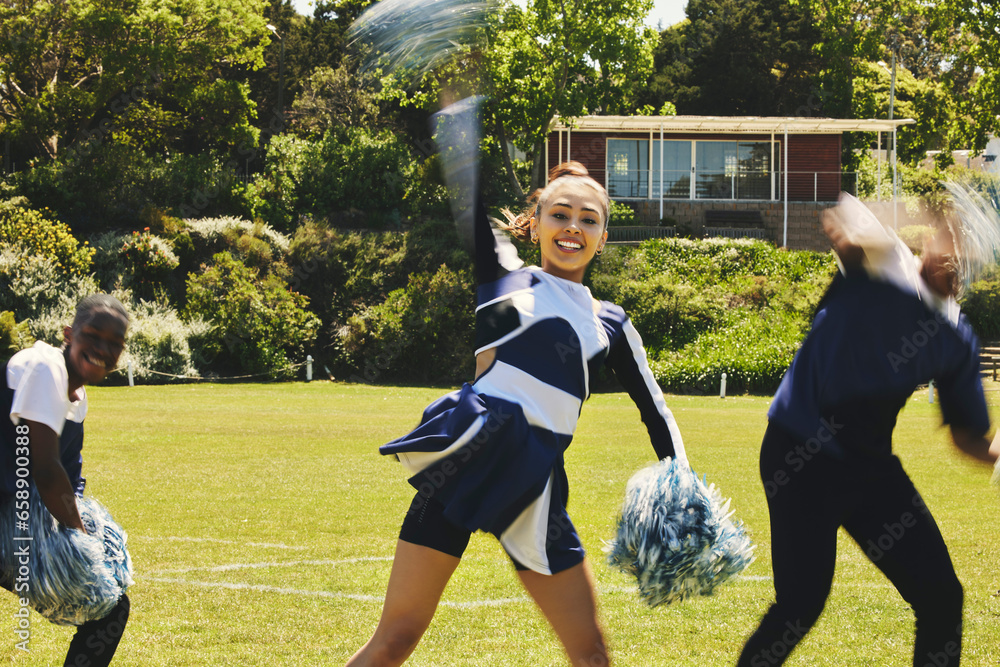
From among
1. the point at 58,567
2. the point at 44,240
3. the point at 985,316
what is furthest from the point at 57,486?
the point at 985,316

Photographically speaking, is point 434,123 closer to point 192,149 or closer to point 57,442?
point 57,442

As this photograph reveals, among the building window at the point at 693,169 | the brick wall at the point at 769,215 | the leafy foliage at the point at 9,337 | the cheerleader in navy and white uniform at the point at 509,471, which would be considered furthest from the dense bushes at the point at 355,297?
the cheerleader in navy and white uniform at the point at 509,471

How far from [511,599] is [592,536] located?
83.2 inches

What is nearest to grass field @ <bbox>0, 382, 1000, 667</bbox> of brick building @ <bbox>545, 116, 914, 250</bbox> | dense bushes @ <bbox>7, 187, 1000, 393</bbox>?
dense bushes @ <bbox>7, 187, 1000, 393</bbox>

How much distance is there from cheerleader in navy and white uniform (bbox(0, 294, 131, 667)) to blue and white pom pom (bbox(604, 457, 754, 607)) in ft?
6.92

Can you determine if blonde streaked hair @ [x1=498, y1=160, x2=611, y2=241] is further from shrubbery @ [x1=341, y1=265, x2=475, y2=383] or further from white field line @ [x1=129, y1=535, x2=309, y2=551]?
shrubbery @ [x1=341, y1=265, x2=475, y2=383]

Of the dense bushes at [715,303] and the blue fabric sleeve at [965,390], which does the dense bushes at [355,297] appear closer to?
the dense bushes at [715,303]

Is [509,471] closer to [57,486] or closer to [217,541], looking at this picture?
[57,486]

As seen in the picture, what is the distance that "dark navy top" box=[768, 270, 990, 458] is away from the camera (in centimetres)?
354

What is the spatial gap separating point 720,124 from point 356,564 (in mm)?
34708

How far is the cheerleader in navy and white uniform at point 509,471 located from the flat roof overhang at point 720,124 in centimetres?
3402

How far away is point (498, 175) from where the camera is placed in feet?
129

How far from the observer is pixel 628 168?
4103 cm

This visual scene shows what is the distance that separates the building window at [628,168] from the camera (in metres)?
40.4
